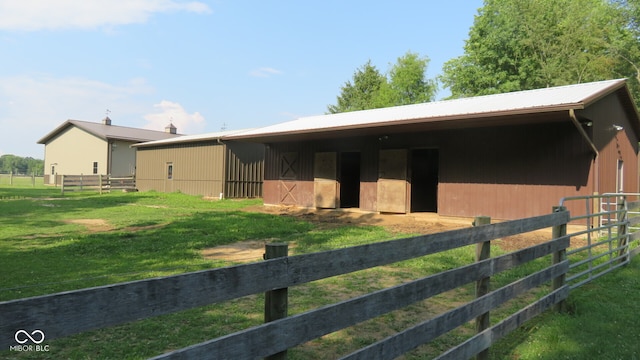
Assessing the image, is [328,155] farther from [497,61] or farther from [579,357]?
[497,61]

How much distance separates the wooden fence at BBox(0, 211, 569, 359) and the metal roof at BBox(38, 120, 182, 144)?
32377mm

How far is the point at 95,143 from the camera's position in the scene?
32.7m

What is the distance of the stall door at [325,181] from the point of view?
16.1 meters

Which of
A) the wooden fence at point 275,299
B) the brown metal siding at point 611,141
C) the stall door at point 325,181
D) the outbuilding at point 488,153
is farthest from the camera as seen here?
the stall door at point 325,181

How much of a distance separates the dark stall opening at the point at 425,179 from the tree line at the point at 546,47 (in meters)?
17.1

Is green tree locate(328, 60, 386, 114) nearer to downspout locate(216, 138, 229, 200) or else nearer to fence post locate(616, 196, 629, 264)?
downspout locate(216, 138, 229, 200)

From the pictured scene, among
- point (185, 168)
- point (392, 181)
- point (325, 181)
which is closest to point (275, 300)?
point (392, 181)

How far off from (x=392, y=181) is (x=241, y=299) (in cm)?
993

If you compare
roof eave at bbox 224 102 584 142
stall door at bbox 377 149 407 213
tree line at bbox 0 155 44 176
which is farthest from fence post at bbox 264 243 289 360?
tree line at bbox 0 155 44 176

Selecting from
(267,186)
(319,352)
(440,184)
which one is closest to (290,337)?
(319,352)

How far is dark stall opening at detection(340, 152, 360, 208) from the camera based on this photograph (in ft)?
60.6

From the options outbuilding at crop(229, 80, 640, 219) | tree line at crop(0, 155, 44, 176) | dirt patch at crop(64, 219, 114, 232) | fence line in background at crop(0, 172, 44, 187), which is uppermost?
tree line at crop(0, 155, 44, 176)

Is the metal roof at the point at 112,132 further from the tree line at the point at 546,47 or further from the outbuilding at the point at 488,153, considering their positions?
the tree line at the point at 546,47

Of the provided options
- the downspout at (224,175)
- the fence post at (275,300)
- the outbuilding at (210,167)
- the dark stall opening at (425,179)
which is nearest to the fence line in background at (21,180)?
the outbuilding at (210,167)
